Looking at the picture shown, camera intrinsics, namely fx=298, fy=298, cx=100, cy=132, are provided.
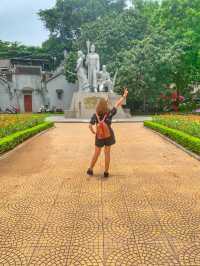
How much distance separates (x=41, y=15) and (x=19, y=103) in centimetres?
1465

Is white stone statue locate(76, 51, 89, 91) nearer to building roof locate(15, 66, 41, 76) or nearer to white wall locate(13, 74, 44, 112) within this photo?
→ white wall locate(13, 74, 44, 112)

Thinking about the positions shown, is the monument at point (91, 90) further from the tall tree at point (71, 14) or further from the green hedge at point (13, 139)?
the tall tree at point (71, 14)

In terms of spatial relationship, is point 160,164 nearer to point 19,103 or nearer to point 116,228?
point 116,228

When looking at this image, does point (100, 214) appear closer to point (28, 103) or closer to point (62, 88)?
point (62, 88)

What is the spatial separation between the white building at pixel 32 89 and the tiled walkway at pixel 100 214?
127ft

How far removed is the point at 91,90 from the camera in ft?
97.1

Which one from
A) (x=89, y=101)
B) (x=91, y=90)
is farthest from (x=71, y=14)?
(x=89, y=101)

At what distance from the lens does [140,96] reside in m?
31.9

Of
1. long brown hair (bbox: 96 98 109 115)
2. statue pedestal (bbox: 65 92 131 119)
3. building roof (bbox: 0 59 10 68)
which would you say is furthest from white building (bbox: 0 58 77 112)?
long brown hair (bbox: 96 98 109 115)

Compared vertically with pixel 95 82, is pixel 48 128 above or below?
below

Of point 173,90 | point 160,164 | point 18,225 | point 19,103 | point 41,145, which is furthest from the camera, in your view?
point 19,103

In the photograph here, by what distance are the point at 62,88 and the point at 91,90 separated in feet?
57.2

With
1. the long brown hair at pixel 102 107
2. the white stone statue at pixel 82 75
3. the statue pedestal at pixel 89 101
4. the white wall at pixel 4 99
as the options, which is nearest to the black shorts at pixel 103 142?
the long brown hair at pixel 102 107

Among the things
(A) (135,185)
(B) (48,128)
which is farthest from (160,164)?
(B) (48,128)
